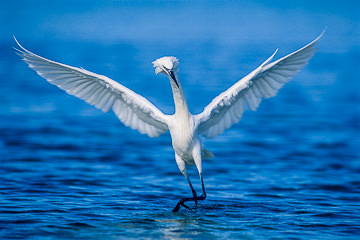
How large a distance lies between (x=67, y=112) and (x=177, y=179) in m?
10.7

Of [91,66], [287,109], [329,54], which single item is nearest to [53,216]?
[287,109]

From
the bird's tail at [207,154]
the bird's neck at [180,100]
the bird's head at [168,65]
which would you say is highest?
the bird's head at [168,65]

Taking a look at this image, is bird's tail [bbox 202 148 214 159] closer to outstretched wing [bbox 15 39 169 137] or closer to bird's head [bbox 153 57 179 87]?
outstretched wing [bbox 15 39 169 137]

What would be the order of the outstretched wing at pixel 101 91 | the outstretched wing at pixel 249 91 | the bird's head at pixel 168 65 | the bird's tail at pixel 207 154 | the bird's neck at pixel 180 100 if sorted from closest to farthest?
the bird's head at pixel 168 65, the bird's neck at pixel 180 100, the outstretched wing at pixel 249 91, the outstretched wing at pixel 101 91, the bird's tail at pixel 207 154

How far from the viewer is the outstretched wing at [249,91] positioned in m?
11.5

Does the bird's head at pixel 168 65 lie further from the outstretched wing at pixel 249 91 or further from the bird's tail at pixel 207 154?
the bird's tail at pixel 207 154

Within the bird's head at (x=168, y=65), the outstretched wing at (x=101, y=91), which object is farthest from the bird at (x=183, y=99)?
the bird's head at (x=168, y=65)

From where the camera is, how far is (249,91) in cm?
1213

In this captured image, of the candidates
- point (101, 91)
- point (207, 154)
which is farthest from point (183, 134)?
point (101, 91)

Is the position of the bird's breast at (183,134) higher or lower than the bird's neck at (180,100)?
lower

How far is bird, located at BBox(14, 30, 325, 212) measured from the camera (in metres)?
11.5

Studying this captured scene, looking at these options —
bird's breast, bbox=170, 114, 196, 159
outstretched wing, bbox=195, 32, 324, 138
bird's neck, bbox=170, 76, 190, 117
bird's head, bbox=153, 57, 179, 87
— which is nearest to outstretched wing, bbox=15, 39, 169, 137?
bird's breast, bbox=170, 114, 196, 159

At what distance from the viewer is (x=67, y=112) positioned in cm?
2462

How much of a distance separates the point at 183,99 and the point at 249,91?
149 centimetres
